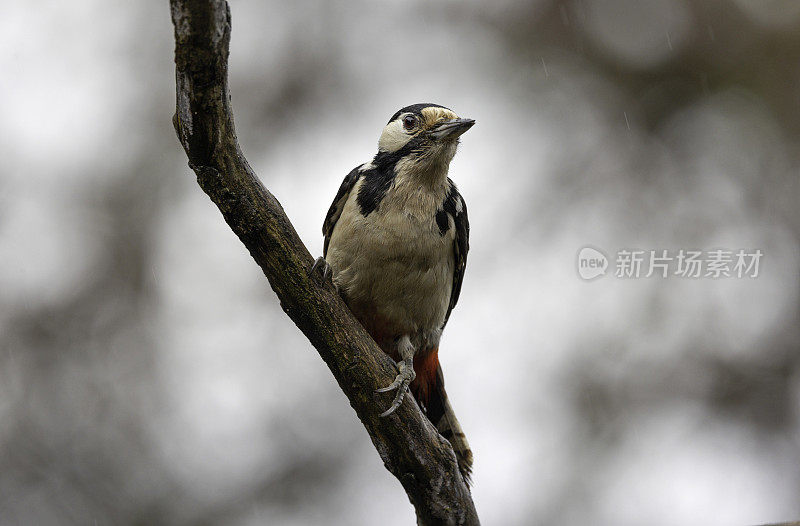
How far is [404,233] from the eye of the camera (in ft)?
12.2

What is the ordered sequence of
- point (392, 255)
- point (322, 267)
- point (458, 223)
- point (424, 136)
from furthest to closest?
point (458, 223) → point (424, 136) → point (392, 255) → point (322, 267)

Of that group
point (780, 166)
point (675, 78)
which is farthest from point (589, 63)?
point (780, 166)

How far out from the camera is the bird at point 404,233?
372 centimetres

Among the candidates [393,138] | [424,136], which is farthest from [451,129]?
[393,138]

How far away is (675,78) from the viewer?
864cm

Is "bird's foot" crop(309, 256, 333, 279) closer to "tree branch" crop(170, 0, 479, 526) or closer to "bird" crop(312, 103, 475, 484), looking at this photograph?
"tree branch" crop(170, 0, 479, 526)

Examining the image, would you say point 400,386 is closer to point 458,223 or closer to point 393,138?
point 458,223

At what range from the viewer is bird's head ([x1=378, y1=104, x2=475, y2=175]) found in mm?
3787

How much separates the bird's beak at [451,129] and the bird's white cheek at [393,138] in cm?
16

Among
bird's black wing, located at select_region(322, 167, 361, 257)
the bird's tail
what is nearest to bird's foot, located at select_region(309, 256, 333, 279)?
bird's black wing, located at select_region(322, 167, 361, 257)

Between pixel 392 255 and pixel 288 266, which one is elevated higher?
pixel 392 255

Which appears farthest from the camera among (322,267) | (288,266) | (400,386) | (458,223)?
(458,223)

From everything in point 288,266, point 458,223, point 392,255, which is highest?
point 458,223

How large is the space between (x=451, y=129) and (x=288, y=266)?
1.16 m
